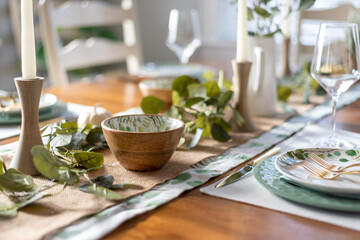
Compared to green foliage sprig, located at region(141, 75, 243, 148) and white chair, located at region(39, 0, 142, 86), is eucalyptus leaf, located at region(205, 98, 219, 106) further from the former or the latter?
white chair, located at region(39, 0, 142, 86)

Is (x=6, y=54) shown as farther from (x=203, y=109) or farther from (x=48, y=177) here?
(x=48, y=177)

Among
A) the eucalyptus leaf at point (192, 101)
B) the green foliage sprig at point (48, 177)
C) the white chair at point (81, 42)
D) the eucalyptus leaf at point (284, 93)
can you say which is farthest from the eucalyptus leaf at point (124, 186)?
the white chair at point (81, 42)

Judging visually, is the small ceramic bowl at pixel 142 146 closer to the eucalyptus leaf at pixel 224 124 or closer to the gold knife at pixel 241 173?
the gold knife at pixel 241 173

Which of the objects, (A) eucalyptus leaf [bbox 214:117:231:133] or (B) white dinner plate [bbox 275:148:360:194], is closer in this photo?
(B) white dinner plate [bbox 275:148:360:194]

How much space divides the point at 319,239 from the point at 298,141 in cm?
45

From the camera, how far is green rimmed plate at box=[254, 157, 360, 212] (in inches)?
22.6

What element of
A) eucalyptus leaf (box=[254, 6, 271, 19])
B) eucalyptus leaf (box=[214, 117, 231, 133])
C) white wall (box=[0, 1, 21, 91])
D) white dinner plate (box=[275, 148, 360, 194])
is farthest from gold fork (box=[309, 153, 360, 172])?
white wall (box=[0, 1, 21, 91])

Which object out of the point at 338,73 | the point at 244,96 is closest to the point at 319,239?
the point at 338,73

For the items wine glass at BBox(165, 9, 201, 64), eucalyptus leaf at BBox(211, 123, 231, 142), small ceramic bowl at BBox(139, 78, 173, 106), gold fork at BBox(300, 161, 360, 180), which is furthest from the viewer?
wine glass at BBox(165, 9, 201, 64)

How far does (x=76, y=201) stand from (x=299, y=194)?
0.31 metres

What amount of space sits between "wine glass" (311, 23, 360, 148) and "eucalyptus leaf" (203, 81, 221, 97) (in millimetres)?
219

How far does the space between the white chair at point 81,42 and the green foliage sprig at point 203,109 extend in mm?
964

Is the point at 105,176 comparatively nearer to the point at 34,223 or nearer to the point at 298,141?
the point at 34,223

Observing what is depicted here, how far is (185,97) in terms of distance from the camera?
104 cm
